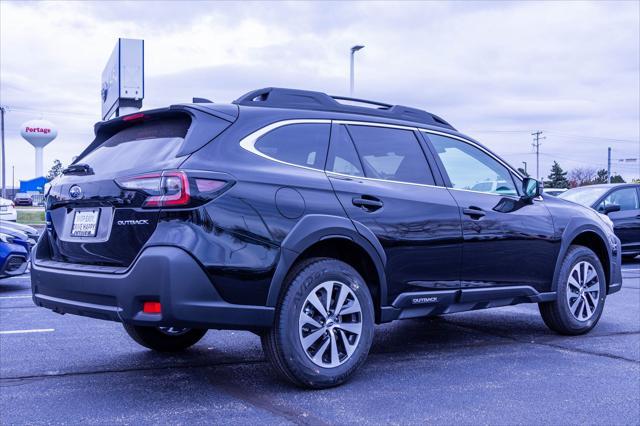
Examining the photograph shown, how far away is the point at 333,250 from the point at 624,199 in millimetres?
10762

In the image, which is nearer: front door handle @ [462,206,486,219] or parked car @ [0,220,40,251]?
front door handle @ [462,206,486,219]

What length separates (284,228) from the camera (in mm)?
4418

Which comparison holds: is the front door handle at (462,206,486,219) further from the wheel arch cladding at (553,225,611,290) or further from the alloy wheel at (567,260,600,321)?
the alloy wheel at (567,260,600,321)

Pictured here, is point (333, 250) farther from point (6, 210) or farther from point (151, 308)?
point (6, 210)

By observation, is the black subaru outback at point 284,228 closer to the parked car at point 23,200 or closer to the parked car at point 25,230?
the parked car at point 25,230

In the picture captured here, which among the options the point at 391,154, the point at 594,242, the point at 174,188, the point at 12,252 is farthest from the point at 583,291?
the point at 12,252

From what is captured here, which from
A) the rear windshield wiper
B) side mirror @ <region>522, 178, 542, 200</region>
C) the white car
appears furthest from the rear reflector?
the white car

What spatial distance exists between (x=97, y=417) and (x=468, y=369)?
2520 millimetres

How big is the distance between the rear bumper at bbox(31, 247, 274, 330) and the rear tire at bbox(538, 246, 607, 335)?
10.1ft

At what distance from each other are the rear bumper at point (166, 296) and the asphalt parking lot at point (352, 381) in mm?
498

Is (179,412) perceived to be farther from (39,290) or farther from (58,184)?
(58,184)

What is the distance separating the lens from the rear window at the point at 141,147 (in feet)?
14.6

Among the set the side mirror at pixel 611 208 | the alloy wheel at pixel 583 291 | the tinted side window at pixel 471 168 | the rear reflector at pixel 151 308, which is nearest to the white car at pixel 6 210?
the side mirror at pixel 611 208

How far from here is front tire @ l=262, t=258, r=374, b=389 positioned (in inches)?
173
